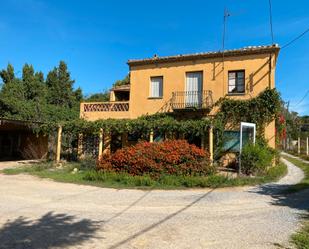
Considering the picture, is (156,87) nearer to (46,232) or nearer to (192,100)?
(192,100)

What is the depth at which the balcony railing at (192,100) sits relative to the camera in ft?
67.6

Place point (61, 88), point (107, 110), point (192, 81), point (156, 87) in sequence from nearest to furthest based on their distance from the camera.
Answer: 1. point (192, 81)
2. point (156, 87)
3. point (107, 110)
4. point (61, 88)

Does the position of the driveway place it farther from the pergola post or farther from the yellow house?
the pergola post

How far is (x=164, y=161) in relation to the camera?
14953mm

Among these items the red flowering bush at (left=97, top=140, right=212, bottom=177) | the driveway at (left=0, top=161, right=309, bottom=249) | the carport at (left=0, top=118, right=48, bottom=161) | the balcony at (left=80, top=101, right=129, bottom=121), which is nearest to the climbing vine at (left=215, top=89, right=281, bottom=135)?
the red flowering bush at (left=97, top=140, right=212, bottom=177)

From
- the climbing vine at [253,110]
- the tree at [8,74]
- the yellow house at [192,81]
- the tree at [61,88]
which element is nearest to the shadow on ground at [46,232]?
the climbing vine at [253,110]

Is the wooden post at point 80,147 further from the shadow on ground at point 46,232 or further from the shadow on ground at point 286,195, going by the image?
the shadow on ground at point 46,232

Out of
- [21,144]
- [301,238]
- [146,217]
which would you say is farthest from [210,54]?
[21,144]

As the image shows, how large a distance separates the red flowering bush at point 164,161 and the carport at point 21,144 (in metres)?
14.0

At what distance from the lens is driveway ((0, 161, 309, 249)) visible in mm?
6181

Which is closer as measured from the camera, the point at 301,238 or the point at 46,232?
the point at 301,238

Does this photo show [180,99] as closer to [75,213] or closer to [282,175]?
[282,175]

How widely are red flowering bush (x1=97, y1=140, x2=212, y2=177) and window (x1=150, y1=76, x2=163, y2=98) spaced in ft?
24.1

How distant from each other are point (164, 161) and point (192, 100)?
711cm
